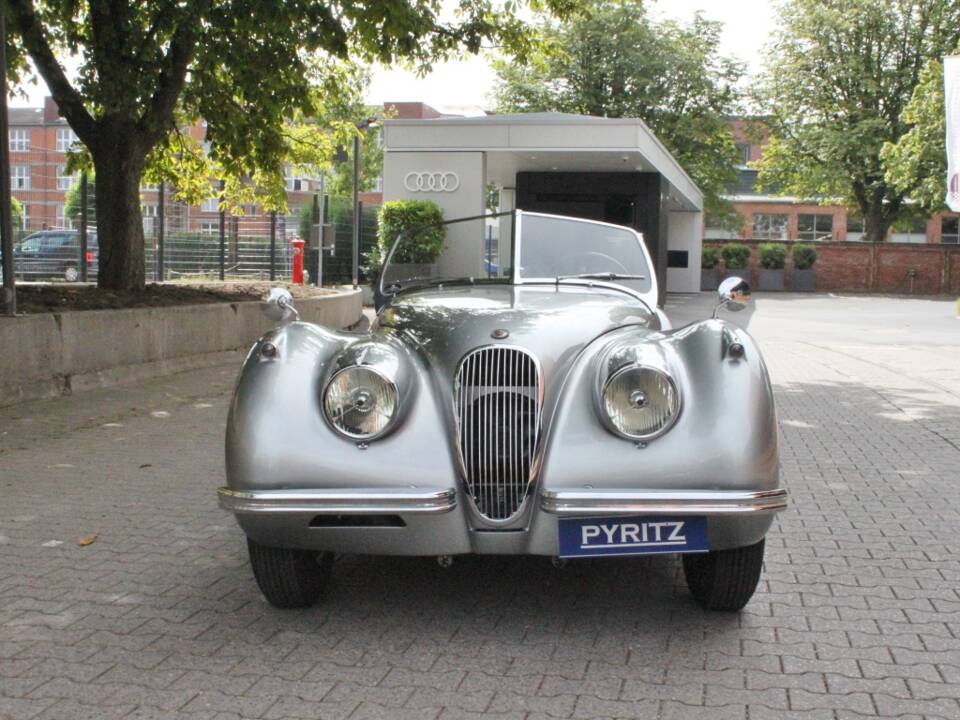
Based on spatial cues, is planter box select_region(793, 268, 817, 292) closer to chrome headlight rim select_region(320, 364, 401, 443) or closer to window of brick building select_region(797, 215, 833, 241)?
window of brick building select_region(797, 215, 833, 241)

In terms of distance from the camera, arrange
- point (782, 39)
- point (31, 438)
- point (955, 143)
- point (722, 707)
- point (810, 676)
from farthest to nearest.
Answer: point (782, 39)
point (955, 143)
point (31, 438)
point (810, 676)
point (722, 707)

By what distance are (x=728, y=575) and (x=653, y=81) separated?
43.9m

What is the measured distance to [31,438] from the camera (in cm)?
793

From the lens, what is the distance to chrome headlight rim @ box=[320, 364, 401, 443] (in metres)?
3.84

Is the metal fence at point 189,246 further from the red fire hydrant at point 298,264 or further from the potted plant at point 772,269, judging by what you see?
the potted plant at point 772,269

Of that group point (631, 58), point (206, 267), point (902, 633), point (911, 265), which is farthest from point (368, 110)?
point (902, 633)

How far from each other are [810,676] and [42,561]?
3184 mm

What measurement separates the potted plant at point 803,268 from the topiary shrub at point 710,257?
327 cm

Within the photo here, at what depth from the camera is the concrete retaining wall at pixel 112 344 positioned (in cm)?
931

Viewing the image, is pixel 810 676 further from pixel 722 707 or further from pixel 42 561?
pixel 42 561

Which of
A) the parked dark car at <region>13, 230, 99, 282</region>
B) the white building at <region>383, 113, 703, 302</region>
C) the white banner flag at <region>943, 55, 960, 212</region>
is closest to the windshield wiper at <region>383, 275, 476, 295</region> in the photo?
the white banner flag at <region>943, 55, 960, 212</region>

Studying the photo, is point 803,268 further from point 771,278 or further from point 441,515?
point 441,515

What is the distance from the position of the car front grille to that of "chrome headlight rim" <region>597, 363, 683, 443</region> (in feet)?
0.75

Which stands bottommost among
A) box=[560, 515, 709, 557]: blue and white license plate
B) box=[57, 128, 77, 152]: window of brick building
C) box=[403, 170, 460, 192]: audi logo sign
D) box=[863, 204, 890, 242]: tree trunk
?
box=[560, 515, 709, 557]: blue and white license plate
